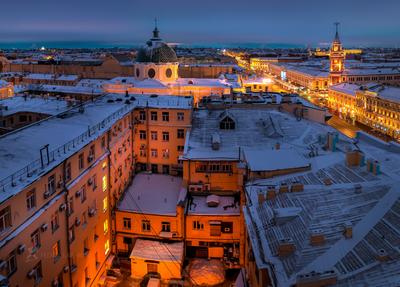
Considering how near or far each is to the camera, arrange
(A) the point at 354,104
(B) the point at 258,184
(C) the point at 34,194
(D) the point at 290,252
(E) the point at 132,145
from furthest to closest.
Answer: (A) the point at 354,104
(E) the point at 132,145
(B) the point at 258,184
(C) the point at 34,194
(D) the point at 290,252

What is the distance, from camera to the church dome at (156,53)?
58.1 m

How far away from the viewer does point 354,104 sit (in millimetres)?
73438

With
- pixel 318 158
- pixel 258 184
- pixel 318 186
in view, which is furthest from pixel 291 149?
pixel 318 186

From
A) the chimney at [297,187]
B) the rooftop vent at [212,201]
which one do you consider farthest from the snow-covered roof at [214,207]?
the chimney at [297,187]

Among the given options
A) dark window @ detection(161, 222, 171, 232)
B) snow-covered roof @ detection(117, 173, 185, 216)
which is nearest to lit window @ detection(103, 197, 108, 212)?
snow-covered roof @ detection(117, 173, 185, 216)

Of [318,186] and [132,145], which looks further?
[132,145]

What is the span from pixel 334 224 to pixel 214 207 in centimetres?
1188

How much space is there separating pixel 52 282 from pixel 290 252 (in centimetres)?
950

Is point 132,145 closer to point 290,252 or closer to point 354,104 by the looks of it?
point 290,252

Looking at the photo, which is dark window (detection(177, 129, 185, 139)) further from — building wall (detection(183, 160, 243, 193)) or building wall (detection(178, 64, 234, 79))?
building wall (detection(178, 64, 234, 79))

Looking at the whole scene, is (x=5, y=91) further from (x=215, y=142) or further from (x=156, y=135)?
(x=215, y=142)

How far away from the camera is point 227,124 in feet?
106

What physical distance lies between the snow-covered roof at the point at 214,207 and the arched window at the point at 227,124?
5.64m

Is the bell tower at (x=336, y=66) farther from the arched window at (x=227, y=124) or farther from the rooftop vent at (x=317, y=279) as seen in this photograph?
the rooftop vent at (x=317, y=279)
